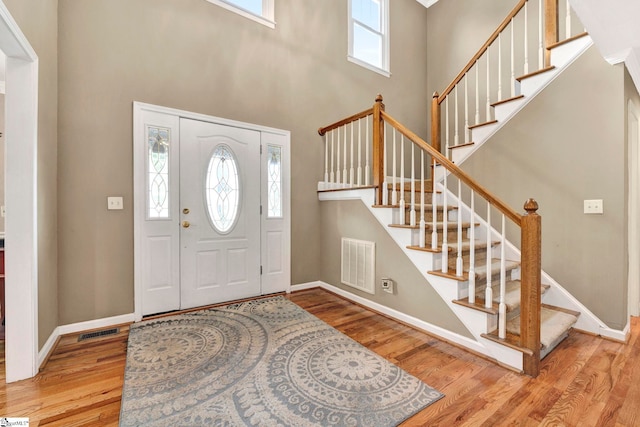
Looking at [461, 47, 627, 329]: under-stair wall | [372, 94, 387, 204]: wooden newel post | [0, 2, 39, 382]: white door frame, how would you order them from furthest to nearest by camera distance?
[372, 94, 387, 204]: wooden newel post, [461, 47, 627, 329]: under-stair wall, [0, 2, 39, 382]: white door frame

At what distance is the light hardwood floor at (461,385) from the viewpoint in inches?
59.1

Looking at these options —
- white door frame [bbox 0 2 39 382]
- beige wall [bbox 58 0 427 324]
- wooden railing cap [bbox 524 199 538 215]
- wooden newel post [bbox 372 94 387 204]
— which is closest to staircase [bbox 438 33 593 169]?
wooden newel post [bbox 372 94 387 204]

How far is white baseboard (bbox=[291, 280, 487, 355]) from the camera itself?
2176mm

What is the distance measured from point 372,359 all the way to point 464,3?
5.44 meters

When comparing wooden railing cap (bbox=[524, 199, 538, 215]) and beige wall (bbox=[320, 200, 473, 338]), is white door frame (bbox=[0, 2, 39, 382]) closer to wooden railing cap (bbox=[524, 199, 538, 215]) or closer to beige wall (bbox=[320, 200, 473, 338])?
beige wall (bbox=[320, 200, 473, 338])

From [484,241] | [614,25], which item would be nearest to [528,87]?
[614,25]

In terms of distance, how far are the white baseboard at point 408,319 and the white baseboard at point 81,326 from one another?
182 cm

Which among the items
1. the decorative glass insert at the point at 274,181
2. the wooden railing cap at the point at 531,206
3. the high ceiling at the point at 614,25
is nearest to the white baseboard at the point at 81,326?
the decorative glass insert at the point at 274,181

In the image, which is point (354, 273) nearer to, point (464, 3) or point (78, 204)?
point (78, 204)

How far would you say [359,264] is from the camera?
319 centimetres

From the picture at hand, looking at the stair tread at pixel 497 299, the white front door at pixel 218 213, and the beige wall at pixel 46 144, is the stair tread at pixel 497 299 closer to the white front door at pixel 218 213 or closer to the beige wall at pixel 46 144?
the white front door at pixel 218 213

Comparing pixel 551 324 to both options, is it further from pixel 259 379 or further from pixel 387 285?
pixel 259 379

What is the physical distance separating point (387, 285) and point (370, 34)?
4.02 m

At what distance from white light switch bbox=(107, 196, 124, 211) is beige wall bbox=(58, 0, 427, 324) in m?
0.04
